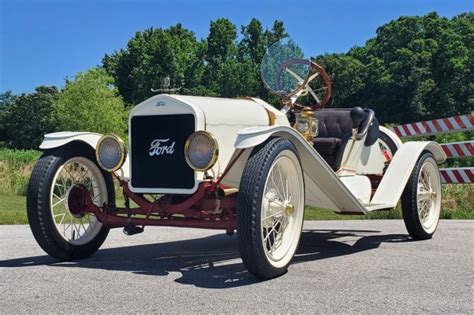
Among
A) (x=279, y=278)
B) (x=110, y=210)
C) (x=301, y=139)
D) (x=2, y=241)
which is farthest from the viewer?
(x=2, y=241)

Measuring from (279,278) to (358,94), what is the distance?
62.5 metres

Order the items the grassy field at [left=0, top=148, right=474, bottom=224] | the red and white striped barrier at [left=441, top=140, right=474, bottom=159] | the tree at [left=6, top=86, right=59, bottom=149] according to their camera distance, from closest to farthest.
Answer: the grassy field at [left=0, top=148, right=474, bottom=224], the red and white striped barrier at [left=441, top=140, right=474, bottom=159], the tree at [left=6, top=86, right=59, bottom=149]

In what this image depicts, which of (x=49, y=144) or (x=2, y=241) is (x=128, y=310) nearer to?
(x=49, y=144)

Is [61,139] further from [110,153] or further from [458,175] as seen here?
[458,175]

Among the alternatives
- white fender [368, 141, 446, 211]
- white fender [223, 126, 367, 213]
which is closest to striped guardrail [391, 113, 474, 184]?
white fender [368, 141, 446, 211]

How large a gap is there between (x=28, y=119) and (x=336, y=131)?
243 feet

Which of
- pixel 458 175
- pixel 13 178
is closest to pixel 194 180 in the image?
pixel 458 175

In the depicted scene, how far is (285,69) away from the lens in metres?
6.83

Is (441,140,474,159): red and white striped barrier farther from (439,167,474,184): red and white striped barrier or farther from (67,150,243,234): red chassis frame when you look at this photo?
(67,150,243,234): red chassis frame

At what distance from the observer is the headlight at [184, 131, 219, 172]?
4787 mm

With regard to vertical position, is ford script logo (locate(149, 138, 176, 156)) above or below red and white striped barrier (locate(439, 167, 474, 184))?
above

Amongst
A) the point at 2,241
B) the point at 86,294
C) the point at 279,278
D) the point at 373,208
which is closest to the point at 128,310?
the point at 86,294

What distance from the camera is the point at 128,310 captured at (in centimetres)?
357

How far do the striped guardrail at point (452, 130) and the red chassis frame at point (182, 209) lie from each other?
7.21m
